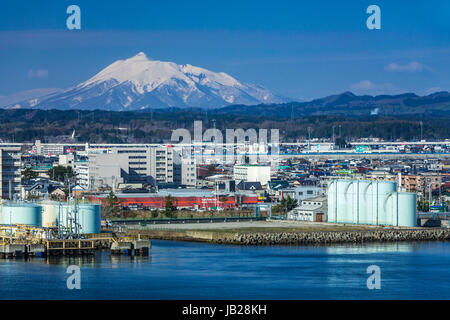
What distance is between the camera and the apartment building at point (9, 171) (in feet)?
60.1

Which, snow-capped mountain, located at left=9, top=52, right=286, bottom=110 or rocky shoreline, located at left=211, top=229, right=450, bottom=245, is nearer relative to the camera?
rocky shoreline, located at left=211, top=229, right=450, bottom=245

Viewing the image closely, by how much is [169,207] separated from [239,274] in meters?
6.92

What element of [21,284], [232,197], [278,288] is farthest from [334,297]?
[232,197]

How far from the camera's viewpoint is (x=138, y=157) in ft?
81.0

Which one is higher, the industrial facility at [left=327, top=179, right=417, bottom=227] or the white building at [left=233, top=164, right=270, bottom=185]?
the white building at [left=233, top=164, right=270, bottom=185]

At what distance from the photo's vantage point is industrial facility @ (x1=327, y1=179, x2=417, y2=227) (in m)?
13.8

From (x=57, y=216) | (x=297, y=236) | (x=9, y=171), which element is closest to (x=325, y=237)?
(x=297, y=236)

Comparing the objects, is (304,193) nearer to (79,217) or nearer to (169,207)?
(169,207)

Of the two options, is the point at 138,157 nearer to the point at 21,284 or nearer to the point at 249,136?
the point at 21,284

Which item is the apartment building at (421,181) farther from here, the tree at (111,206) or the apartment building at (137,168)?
the tree at (111,206)

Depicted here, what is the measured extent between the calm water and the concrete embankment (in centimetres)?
57

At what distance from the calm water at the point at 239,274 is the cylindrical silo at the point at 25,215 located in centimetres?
102

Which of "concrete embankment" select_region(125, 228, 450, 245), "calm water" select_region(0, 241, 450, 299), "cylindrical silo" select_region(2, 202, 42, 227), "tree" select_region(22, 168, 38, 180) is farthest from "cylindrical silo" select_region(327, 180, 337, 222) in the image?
"tree" select_region(22, 168, 38, 180)

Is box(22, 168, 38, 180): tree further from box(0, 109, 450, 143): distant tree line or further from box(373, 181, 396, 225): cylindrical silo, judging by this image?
box(0, 109, 450, 143): distant tree line
